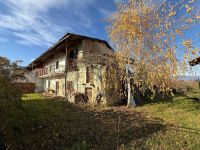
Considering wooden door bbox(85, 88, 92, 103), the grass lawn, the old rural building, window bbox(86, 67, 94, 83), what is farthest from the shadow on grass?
window bbox(86, 67, 94, 83)

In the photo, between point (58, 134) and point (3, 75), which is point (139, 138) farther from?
point (3, 75)

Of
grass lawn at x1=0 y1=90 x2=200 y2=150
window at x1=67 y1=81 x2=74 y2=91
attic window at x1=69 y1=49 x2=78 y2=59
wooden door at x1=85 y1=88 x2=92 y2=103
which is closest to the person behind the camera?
grass lawn at x1=0 y1=90 x2=200 y2=150

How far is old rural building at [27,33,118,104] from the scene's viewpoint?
704 inches

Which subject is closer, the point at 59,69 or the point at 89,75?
the point at 89,75

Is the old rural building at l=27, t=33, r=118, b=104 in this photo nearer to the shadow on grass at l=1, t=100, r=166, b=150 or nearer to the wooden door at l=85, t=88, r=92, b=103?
the wooden door at l=85, t=88, r=92, b=103

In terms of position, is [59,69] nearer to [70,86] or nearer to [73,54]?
[73,54]

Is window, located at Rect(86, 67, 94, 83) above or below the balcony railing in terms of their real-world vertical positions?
below

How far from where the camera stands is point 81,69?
21.7m

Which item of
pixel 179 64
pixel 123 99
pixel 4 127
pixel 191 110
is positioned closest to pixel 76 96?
pixel 123 99

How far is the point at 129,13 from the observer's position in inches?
531

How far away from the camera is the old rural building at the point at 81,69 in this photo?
58.7 feet

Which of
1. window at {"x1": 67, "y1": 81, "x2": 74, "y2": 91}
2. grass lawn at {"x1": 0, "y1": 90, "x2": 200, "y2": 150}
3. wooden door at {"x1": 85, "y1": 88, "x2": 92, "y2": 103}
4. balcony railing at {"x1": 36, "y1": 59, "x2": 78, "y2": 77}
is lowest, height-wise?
grass lawn at {"x1": 0, "y1": 90, "x2": 200, "y2": 150}

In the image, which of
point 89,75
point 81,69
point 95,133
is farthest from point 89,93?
point 95,133

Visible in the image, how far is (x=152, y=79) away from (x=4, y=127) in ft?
25.8
